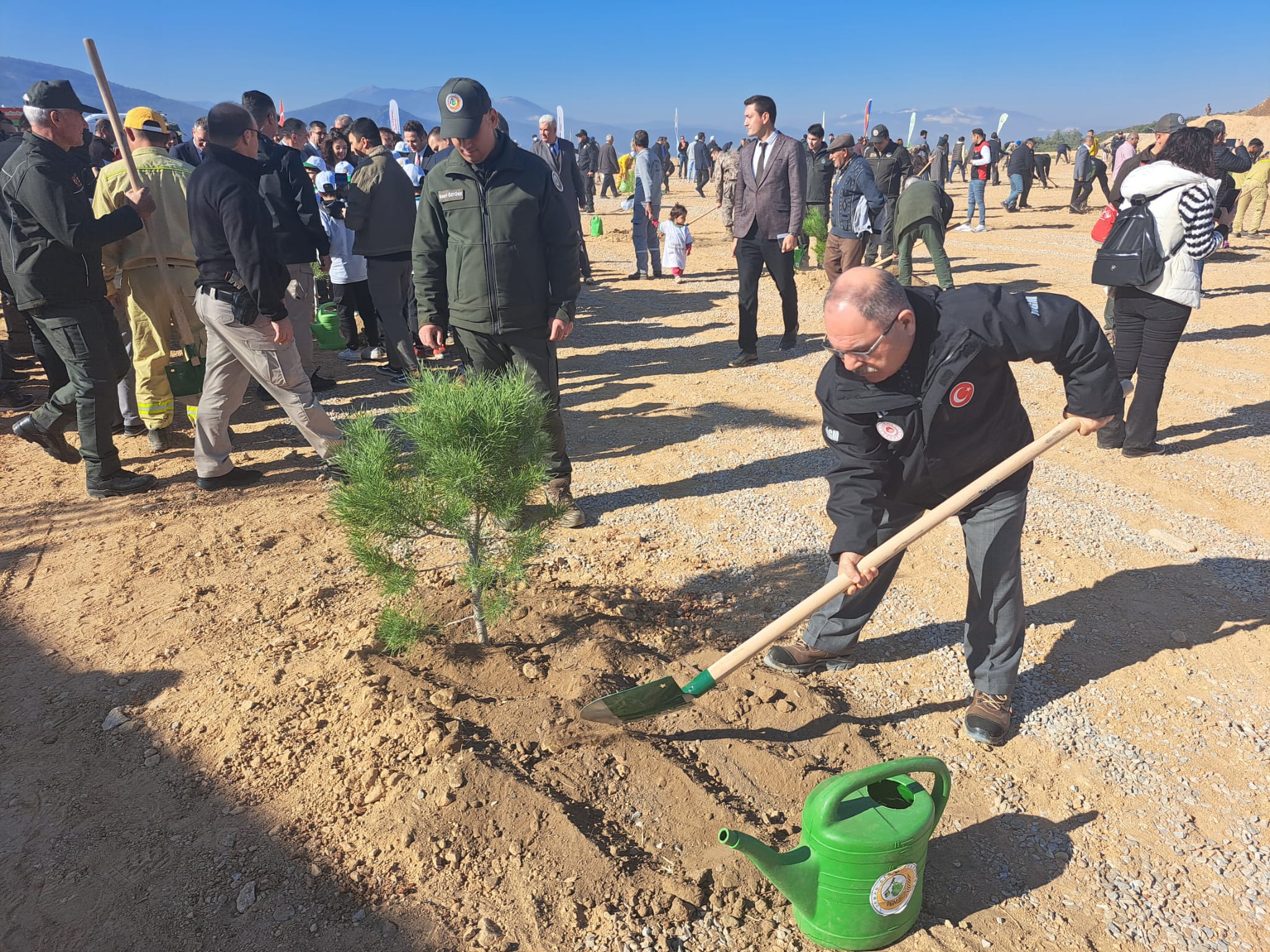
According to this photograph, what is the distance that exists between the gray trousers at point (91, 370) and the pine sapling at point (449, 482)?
2.86 metres

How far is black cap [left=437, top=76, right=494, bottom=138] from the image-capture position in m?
3.64

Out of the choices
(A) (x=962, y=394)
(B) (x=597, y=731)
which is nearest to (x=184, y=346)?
(B) (x=597, y=731)

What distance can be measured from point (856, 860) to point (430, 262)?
11.8ft

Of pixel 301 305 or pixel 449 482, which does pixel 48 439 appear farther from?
pixel 449 482

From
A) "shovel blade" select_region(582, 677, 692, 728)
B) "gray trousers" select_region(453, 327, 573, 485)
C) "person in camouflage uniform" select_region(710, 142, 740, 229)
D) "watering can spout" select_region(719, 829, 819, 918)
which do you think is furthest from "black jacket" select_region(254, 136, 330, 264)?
"person in camouflage uniform" select_region(710, 142, 740, 229)

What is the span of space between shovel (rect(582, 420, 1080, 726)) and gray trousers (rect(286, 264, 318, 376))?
179 inches

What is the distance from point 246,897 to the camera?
235 centimetres

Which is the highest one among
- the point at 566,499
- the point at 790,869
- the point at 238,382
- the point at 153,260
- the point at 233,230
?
the point at 233,230

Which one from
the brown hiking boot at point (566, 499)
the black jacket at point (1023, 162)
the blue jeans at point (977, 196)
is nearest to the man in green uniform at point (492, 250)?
the brown hiking boot at point (566, 499)

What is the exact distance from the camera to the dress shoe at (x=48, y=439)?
524 cm

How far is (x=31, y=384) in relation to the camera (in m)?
7.40

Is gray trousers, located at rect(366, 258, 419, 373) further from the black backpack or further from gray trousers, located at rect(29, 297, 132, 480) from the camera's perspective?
the black backpack

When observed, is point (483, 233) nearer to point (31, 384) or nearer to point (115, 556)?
point (115, 556)

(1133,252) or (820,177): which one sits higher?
(820,177)
